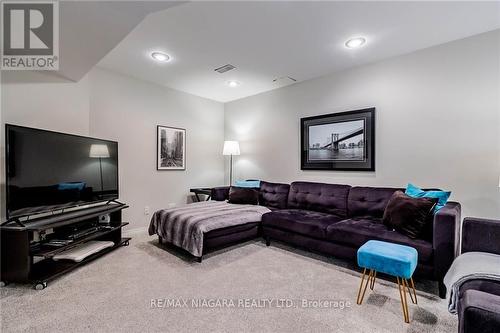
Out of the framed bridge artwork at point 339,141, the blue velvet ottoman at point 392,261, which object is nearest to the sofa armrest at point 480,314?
the blue velvet ottoman at point 392,261

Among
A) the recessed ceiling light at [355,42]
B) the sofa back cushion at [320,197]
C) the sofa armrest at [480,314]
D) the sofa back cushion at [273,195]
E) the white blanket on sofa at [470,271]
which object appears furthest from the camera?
the sofa back cushion at [273,195]

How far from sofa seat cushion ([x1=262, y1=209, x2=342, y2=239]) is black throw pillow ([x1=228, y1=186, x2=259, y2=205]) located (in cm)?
64

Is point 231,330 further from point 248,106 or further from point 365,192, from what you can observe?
point 248,106

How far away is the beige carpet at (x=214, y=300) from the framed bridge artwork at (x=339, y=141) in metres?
1.44

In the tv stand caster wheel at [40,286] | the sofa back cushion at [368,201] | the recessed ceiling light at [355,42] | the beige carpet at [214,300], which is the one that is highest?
the recessed ceiling light at [355,42]

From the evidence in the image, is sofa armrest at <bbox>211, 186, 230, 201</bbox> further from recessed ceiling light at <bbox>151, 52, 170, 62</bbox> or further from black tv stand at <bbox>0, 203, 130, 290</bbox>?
recessed ceiling light at <bbox>151, 52, 170, 62</bbox>

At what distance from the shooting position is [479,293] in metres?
1.04

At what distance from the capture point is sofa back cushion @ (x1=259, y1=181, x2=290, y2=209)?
384cm

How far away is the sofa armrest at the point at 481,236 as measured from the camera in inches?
69.9

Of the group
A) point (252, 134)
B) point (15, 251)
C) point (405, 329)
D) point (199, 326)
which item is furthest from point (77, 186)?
point (405, 329)

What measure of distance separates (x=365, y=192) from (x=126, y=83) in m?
3.84

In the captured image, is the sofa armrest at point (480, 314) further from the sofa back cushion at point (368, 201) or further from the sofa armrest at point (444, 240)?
the sofa back cushion at point (368, 201)

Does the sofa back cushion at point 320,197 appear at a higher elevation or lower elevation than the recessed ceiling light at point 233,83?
lower

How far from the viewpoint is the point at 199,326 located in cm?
163
